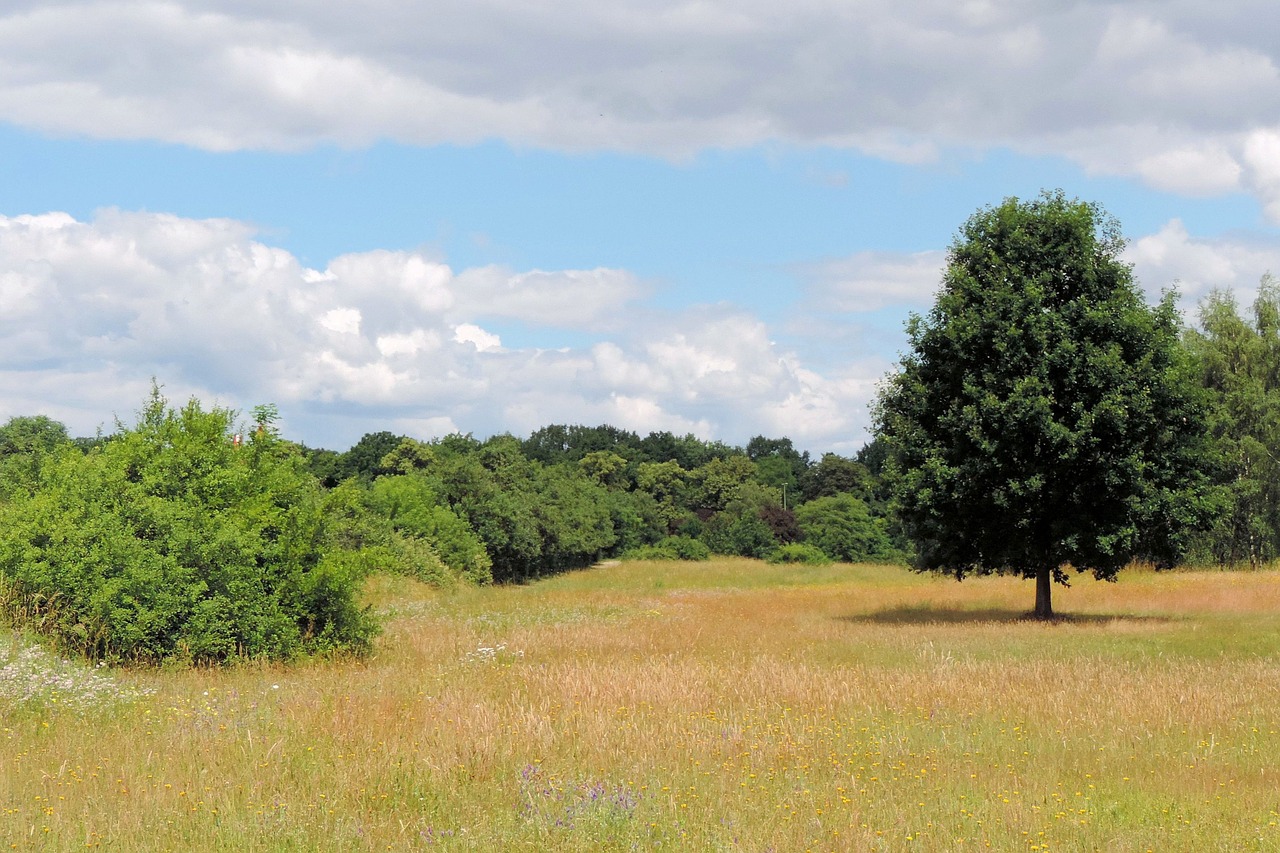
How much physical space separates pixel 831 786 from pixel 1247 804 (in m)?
3.79

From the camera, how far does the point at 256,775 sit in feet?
32.6

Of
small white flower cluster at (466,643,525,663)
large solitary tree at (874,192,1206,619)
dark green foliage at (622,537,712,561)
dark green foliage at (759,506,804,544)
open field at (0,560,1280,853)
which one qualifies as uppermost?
large solitary tree at (874,192,1206,619)

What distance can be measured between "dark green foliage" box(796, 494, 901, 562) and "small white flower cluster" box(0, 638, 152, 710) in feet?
284

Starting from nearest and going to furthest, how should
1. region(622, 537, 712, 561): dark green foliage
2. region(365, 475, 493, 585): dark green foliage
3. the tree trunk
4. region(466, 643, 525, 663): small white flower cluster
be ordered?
region(466, 643, 525, 663): small white flower cluster < the tree trunk < region(365, 475, 493, 585): dark green foliage < region(622, 537, 712, 561): dark green foliage

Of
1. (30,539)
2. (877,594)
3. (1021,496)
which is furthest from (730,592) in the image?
(30,539)

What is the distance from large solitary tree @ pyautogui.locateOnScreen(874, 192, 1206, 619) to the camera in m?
29.2

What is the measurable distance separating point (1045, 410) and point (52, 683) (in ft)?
79.8

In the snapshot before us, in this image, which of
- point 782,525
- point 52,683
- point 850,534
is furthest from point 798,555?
point 52,683

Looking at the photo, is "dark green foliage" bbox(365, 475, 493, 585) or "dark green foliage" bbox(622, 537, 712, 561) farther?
"dark green foliage" bbox(622, 537, 712, 561)

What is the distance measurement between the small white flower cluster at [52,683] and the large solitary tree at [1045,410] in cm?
2230

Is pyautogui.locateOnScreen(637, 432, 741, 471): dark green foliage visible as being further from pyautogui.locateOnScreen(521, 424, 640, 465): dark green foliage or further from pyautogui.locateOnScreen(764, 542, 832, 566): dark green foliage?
pyautogui.locateOnScreen(764, 542, 832, 566): dark green foliage

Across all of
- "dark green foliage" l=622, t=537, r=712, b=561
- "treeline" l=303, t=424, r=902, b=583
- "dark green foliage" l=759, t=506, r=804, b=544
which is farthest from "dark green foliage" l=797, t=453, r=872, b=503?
"dark green foliage" l=622, t=537, r=712, b=561

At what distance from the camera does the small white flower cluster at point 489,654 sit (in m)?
19.4

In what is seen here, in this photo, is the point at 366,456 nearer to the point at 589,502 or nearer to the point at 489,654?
the point at 589,502
